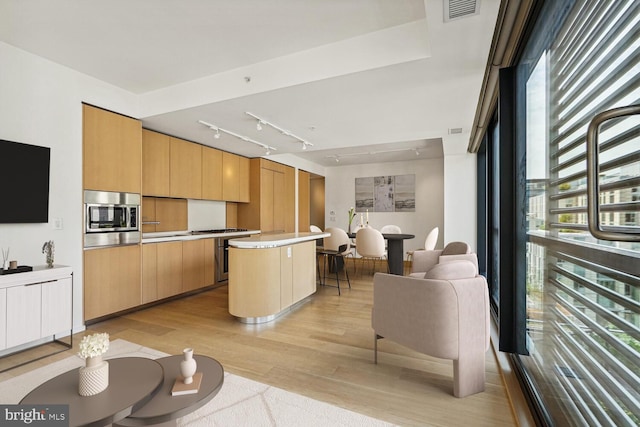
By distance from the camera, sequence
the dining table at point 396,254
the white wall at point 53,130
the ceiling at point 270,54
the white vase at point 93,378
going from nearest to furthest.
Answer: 1. the white vase at point 93,378
2. the ceiling at point 270,54
3. the white wall at point 53,130
4. the dining table at point 396,254

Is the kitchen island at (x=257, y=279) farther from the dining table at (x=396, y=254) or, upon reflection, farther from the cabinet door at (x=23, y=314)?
the dining table at (x=396, y=254)

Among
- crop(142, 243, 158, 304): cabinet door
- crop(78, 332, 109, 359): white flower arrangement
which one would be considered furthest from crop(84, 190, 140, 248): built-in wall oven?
crop(78, 332, 109, 359): white flower arrangement

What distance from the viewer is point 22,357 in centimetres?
271

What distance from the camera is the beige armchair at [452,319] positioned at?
1978 millimetres

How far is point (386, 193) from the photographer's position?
8211 millimetres

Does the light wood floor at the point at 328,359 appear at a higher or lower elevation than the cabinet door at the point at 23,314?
lower

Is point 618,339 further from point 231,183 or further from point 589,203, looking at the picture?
point 231,183

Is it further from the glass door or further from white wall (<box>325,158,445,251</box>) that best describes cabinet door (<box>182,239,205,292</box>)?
white wall (<box>325,158,445,251</box>)

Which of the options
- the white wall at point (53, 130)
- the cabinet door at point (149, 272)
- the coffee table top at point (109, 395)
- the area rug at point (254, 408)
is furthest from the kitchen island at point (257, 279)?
the coffee table top at point (109, 395)

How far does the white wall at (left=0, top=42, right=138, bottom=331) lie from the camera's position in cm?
282

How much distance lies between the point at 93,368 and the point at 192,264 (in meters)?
3.39

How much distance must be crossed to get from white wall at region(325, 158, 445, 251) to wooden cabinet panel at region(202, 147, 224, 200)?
13.3 ft

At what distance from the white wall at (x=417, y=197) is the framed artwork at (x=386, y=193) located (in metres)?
0.11

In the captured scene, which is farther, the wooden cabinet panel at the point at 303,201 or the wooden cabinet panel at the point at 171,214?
the wooden cabinet panel at the point at 303,201
